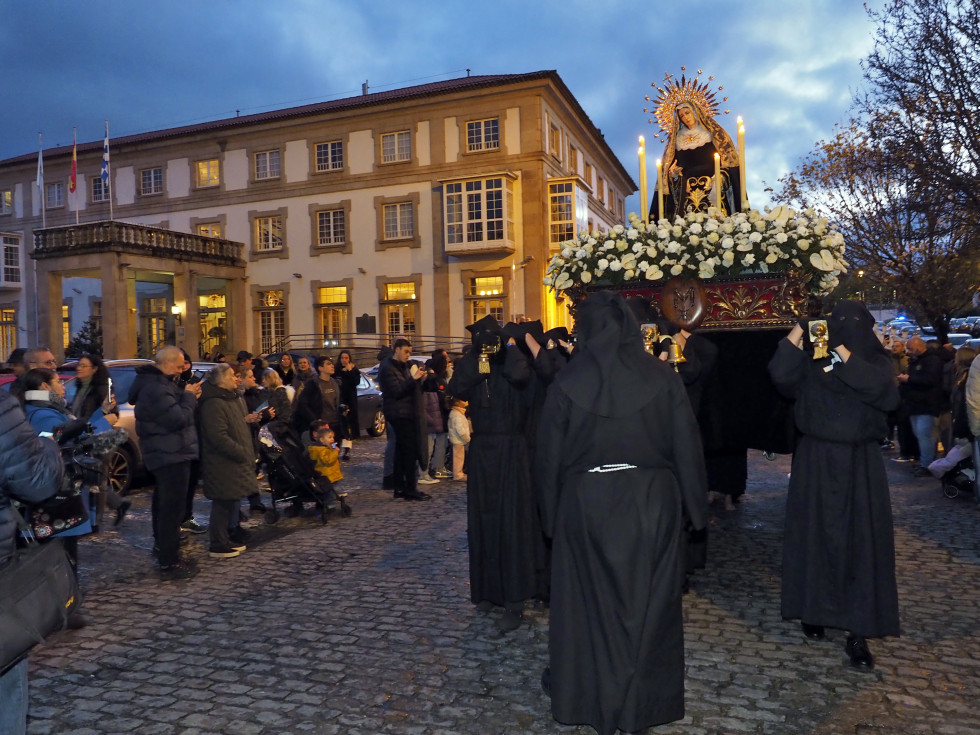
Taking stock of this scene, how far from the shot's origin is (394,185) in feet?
113

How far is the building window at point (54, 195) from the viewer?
40.9 metres

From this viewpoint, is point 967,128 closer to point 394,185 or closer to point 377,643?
point 377,643

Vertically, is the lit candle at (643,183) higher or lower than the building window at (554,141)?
lower

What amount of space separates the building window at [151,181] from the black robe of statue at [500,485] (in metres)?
37.6

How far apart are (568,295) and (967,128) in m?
10.9

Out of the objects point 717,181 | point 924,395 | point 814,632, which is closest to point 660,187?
point 717,181

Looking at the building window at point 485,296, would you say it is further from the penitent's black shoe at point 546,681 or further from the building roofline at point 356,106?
the penitent's black shoe at point 546,681

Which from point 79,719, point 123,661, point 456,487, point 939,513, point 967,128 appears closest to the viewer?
point 79,719

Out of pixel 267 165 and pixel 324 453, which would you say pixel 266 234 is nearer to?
pixel 267 165

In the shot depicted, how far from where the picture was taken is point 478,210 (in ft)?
108

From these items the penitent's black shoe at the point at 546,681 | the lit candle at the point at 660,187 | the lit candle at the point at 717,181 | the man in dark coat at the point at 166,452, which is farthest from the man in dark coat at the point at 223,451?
the lit candle at the point at 717,181

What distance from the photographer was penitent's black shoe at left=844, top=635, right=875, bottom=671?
445 centimetres

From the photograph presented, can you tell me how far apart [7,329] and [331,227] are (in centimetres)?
1969

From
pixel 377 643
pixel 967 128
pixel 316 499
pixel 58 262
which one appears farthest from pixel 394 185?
pixel 377 643
